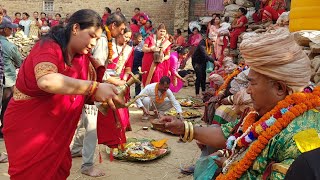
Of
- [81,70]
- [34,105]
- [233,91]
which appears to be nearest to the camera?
[34,105]

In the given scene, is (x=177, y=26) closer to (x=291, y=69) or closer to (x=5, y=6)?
(x=5, y=6)

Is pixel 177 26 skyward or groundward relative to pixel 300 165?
groundward

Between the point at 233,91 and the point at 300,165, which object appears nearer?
the point at 300,165

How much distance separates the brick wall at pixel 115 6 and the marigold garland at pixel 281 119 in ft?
69.6

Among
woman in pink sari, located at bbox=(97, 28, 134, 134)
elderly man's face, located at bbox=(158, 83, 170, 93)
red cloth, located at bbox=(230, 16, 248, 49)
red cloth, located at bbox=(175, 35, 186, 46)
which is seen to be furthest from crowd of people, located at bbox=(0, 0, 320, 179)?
red cloth, located at bbox=(175, 35, 186, 46)

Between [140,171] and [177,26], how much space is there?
16.5 m

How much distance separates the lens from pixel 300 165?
1.15 metres

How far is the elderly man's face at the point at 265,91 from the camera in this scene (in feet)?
6.96

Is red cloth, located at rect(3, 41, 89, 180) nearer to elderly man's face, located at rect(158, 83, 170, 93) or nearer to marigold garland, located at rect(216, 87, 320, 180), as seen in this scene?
marigold garland, located at rect(216, 87, 320, 180)

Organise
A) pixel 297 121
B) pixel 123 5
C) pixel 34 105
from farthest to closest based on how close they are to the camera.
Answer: pixel 123 5 → pixel 34 105 → pixel 297 121

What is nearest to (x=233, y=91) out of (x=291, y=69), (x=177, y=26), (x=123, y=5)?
(x=291, y=69)

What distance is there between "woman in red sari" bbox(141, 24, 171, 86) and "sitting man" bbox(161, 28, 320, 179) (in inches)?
244

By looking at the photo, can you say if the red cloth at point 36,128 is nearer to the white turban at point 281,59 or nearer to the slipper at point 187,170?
the white turban at point 281,59

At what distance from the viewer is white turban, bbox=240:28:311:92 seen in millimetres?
2021
